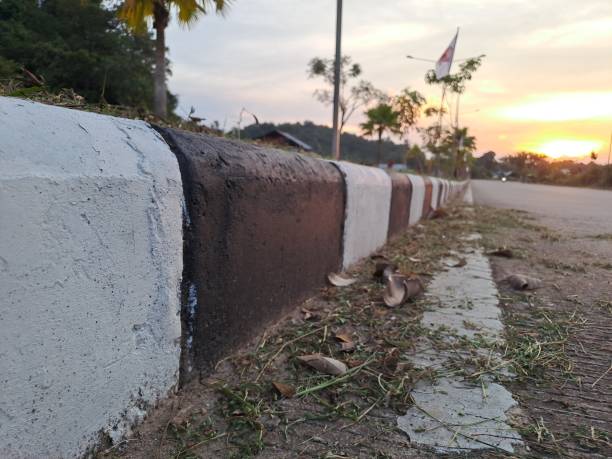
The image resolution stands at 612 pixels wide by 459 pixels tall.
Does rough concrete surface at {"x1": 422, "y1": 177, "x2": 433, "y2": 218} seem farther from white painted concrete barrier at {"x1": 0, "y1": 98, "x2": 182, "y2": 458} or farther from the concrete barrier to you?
white painted concrete barrier at {"x1": 0, "y1": 98, "x2": 182, "y2": 458}

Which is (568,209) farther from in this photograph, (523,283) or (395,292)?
(395,292)

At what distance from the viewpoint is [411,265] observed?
316 centimetres

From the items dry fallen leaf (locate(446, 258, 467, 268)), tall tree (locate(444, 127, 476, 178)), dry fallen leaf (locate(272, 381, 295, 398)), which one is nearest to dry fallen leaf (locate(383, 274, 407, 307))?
dry fallen leaf (locate(272, 381, 295, 398))

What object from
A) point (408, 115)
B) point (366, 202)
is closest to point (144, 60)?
point (408, 115)

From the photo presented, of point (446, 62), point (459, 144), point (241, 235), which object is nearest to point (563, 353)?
point (241, 235)

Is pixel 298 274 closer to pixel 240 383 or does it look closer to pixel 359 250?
pixel 240 383

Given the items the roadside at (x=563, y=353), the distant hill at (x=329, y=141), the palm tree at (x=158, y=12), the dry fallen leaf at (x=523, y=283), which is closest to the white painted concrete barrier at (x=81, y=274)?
the roadside at (x=563, y=353)

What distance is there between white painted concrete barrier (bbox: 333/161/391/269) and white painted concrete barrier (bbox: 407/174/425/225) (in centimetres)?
165

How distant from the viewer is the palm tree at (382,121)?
3588 cm

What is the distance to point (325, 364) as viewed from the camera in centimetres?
146

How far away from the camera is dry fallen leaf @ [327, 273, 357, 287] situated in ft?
7.86

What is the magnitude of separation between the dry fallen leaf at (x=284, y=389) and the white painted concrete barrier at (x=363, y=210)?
4.53 ft

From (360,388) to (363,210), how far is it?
1721mm

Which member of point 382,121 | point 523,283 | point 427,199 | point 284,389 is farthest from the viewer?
point 382,121
